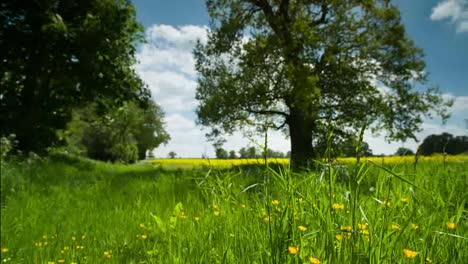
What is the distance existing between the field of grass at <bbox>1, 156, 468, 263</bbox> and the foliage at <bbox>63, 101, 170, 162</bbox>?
40.7 meters

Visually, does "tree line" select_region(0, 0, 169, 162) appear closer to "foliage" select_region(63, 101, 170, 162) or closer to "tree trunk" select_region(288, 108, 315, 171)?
"tree trunk" select_region(288, 108, 315, 171)

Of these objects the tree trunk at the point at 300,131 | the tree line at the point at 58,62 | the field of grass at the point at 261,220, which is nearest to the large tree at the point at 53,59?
the tree line at the point at 58,62

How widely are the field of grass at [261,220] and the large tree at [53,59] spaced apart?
38.8 ft

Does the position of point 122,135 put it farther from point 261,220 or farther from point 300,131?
point 261,220

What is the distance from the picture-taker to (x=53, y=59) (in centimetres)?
2072

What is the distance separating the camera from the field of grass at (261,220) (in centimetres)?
200

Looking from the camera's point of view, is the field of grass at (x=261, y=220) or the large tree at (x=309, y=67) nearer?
the field of grass at (x=261, y=220)

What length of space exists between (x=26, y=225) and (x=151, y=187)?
278 centimetres

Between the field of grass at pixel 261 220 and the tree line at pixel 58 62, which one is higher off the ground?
the tree line at pixel 58 62

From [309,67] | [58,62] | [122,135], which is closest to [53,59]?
[58,62]

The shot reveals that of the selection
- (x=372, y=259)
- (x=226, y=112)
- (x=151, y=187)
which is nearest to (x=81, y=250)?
(x=372, y=259)

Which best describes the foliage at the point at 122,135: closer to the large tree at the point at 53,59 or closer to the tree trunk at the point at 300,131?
the large tree at the point at 53,59

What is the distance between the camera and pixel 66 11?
830 inches

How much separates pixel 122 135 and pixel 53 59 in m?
34.3
